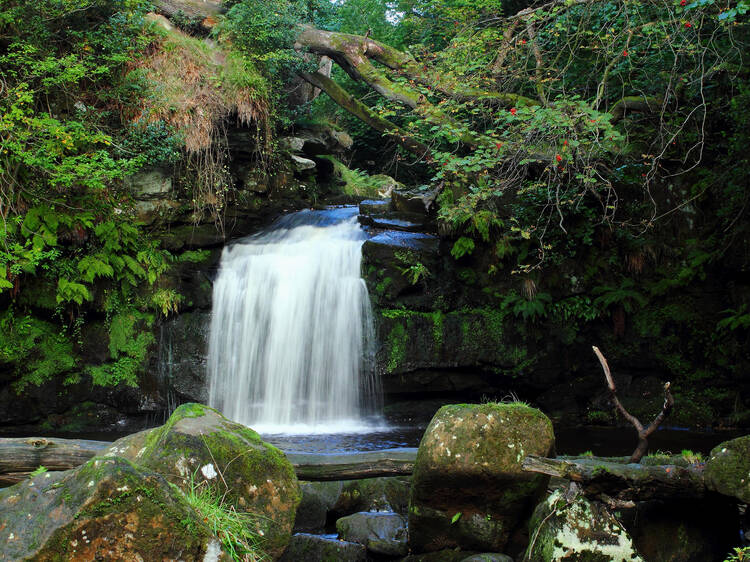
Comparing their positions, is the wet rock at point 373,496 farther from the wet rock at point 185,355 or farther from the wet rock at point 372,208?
the wet rock at point 372,208

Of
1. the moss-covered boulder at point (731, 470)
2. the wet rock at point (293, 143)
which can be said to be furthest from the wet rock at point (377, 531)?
the wet rock at point (293, 143)

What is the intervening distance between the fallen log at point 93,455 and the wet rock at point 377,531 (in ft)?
1.42

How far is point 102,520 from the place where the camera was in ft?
7.97

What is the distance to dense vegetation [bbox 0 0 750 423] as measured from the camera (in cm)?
905

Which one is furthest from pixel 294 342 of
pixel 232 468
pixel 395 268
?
pixel 232 468

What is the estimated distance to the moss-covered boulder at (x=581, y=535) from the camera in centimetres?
333

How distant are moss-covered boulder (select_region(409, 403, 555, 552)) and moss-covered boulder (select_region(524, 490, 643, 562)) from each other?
0.77 meters

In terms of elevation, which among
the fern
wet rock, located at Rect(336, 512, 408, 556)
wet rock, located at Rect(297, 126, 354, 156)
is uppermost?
wet rock, located at Rect(297, 126, 354, 156)

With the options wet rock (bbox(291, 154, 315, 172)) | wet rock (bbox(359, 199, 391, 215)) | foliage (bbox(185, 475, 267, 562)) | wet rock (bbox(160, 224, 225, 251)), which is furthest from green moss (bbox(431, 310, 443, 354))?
foliage (bbox(185, 475, 267, 562))

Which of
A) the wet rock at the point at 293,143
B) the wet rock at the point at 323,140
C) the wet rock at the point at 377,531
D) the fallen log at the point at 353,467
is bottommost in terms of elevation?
the wet rock at the point at 377,531

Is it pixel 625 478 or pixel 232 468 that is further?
pixel 232 468

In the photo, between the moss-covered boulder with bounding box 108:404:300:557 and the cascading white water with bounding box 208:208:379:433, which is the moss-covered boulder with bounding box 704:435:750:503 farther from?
the cascading white water with bounding box 208:208:379:433

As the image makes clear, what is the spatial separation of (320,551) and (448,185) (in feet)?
25.6

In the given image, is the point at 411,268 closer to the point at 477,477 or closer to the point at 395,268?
the point at 395,268
